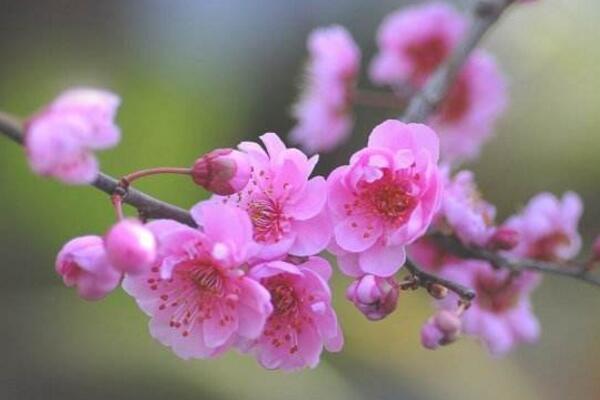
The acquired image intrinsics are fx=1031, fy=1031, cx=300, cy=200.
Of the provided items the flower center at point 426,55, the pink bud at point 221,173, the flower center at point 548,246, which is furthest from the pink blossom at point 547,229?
the pink bud at point 221,173

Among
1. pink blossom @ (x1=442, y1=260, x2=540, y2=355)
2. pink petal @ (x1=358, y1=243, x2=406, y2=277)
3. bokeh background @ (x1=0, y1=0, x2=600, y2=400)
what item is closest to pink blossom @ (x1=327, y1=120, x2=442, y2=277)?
pink petal @ (x1=358, y1=243, x2=406, y2=277)

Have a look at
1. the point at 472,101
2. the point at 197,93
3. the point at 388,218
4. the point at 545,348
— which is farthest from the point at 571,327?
the point at 388,218

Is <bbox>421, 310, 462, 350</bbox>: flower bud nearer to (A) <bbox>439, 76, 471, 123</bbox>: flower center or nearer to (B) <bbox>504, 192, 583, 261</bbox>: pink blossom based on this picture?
(B) <bbox>504, 192, 583, 261</bbox>: pink blossom

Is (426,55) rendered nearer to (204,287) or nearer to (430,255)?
(430,255)

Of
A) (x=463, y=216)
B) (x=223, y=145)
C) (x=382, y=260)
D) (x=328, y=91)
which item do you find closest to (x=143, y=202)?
(x=382, y=260)

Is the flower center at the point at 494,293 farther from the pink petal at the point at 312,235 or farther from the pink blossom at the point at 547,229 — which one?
the pink petal at the point at 312,235

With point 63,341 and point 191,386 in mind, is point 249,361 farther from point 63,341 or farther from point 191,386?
point 63,341
